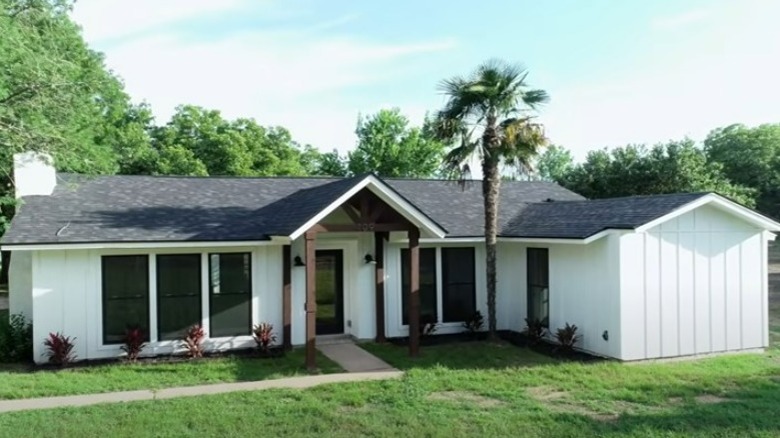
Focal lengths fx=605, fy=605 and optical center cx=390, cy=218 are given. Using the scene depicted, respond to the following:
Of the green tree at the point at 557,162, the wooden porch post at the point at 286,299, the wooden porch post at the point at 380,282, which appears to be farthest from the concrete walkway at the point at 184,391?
the green tree at the point at 557,162

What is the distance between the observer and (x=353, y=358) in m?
12.3

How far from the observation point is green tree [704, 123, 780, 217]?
44.0m

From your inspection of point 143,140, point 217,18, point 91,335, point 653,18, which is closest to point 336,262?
point 91,335

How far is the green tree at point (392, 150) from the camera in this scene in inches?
1964

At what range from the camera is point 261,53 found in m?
17.9

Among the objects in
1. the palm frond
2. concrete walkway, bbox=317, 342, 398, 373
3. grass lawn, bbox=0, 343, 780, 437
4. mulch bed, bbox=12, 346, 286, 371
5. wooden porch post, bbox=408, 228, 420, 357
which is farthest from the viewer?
the palm frond

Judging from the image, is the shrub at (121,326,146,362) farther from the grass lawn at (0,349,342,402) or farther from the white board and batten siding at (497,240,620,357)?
the white board and batten siding at (497,240,620,357)

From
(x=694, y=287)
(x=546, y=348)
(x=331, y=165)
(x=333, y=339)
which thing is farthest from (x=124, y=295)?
(x=331, y=165)

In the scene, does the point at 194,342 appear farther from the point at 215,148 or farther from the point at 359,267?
the point at 215,148

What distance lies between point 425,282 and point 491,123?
13.8ft

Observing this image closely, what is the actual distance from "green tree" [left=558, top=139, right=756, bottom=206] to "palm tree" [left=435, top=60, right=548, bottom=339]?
16467 millimetres

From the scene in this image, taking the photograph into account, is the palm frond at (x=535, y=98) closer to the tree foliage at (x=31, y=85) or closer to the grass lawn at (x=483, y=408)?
the grass lawn at (x=483, y=408)

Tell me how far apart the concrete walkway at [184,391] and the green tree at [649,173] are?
20965 mm

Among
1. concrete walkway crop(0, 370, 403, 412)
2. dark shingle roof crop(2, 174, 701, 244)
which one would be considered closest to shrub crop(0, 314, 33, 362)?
dark shingle roof crop(2, 174, 701, 244)
